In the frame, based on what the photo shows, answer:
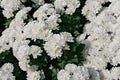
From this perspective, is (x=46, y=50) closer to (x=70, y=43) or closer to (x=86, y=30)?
(x=70, y=43)

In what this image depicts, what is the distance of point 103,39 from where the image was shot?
554 cm

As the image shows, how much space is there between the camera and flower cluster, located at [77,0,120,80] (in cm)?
535

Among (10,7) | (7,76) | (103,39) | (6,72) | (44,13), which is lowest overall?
(7,76)

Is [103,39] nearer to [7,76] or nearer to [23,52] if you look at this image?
[23,52]

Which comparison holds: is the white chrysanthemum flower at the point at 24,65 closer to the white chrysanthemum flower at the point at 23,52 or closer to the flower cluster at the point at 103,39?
the white chrysanthemum flower at the point at 23,52

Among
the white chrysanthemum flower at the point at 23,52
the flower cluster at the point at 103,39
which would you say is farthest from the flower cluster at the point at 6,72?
the flower cluster at the point at 103,39

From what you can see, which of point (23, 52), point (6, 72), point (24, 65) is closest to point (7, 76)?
point (6, 72)

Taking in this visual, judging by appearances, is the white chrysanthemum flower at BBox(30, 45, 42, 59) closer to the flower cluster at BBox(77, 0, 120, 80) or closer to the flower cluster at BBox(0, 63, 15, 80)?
the flower cluster at BBox(0, 63, 15, 80)

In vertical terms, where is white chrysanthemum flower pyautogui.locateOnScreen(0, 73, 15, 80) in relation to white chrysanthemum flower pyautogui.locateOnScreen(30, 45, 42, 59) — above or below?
below

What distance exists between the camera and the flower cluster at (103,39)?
211 inches

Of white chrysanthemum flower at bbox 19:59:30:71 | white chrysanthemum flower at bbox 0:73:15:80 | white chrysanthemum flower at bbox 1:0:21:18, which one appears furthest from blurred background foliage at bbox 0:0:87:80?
white chrysanthemum flower at bbox 1:0:21:18

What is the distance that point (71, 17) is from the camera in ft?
20.1

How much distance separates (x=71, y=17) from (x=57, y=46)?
99 centimetres

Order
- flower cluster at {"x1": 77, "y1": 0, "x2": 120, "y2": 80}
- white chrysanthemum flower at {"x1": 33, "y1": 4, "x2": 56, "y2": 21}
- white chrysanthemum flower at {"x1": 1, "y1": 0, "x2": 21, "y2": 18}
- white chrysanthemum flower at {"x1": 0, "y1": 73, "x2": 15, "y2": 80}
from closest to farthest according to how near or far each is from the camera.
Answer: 1. flower cluster at {"x1": 77, "y1": 0, "x2": 120, "y2": 80}
2. white chrysanthemum flower at {"x1": 0, "y1": 73, "x2": 15, "y2": 80}
3. white chrysanthemum flower at {"x1": 33, "y1": 4, "x2": 56, "y2": 21}
4. white chrysanthemum flower at {"x1": 1, "y1": 0, "x2": 21, "y2": 18}
